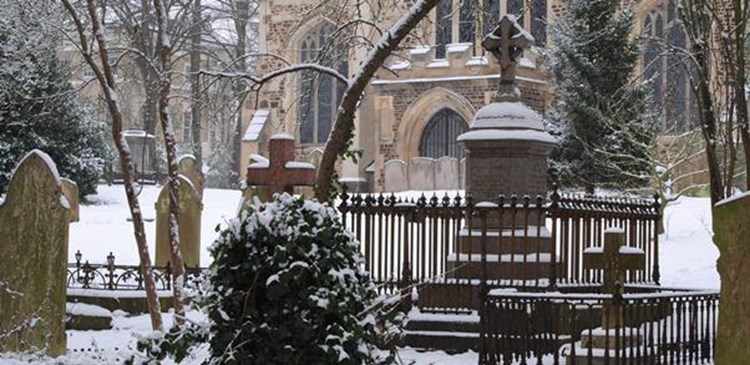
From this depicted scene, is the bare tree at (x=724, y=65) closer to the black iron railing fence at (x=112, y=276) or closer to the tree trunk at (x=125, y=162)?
the black iron railing fence at (x=112, y=276)

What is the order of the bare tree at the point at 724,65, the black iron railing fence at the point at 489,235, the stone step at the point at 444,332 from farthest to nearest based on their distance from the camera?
the bare tree at the point at 724,65 → the black iron railing fence at the point at 489,235 → the stone step at the point at 444,332

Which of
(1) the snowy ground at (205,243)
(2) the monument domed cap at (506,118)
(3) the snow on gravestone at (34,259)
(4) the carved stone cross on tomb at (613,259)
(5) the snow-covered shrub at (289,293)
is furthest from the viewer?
(2) the monument domed cap at (506,118)

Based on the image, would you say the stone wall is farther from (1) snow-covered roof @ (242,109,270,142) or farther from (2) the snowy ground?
(1) snow-covered roof @ (242,109,270,142)

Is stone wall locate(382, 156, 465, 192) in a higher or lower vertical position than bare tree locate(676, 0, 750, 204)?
lower

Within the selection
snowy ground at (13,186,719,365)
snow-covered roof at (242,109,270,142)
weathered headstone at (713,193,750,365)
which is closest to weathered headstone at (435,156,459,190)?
snowy ground at (13,186,719,365)

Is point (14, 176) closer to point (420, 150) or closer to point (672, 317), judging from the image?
point (672, 317)

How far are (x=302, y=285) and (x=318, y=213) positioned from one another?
47 cm

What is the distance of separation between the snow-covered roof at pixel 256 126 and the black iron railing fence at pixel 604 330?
26150 millimetres

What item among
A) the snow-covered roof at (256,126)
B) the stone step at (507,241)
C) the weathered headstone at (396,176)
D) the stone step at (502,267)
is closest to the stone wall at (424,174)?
the weathered headstone at (396,176)

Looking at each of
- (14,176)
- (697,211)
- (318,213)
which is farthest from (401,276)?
(697,211)

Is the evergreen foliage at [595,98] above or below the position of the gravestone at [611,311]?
above

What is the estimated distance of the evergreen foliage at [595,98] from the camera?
24.2 metres

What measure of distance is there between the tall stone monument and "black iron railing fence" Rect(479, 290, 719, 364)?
1.68m

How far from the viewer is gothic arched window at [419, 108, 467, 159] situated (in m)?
32.2
